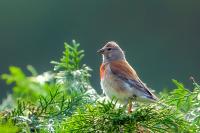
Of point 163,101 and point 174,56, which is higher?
point 174,56

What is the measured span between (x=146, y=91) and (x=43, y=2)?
66.3 ft

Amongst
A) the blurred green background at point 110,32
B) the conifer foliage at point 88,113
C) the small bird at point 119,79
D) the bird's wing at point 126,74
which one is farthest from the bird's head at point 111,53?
the blurred green background at point 110,32

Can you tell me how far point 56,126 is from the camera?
354cm

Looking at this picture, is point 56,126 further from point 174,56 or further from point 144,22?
point 144,22

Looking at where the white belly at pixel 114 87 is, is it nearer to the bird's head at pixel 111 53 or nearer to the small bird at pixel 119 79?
the small bird at pixel 119 79

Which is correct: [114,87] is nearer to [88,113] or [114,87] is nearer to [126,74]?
[126,74]

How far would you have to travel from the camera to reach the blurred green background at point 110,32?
20.6 meters

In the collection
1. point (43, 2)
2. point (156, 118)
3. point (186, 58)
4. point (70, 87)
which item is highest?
point (43, 2)

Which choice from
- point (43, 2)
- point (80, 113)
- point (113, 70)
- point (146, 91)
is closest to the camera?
point (80, 113)

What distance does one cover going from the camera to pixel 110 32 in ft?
82.7

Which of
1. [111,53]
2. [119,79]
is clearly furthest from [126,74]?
[111,53]

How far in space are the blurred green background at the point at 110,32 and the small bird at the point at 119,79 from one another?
1052cm

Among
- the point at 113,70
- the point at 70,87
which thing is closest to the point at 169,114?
the point at 70,87

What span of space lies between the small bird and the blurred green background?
34.5 feet
